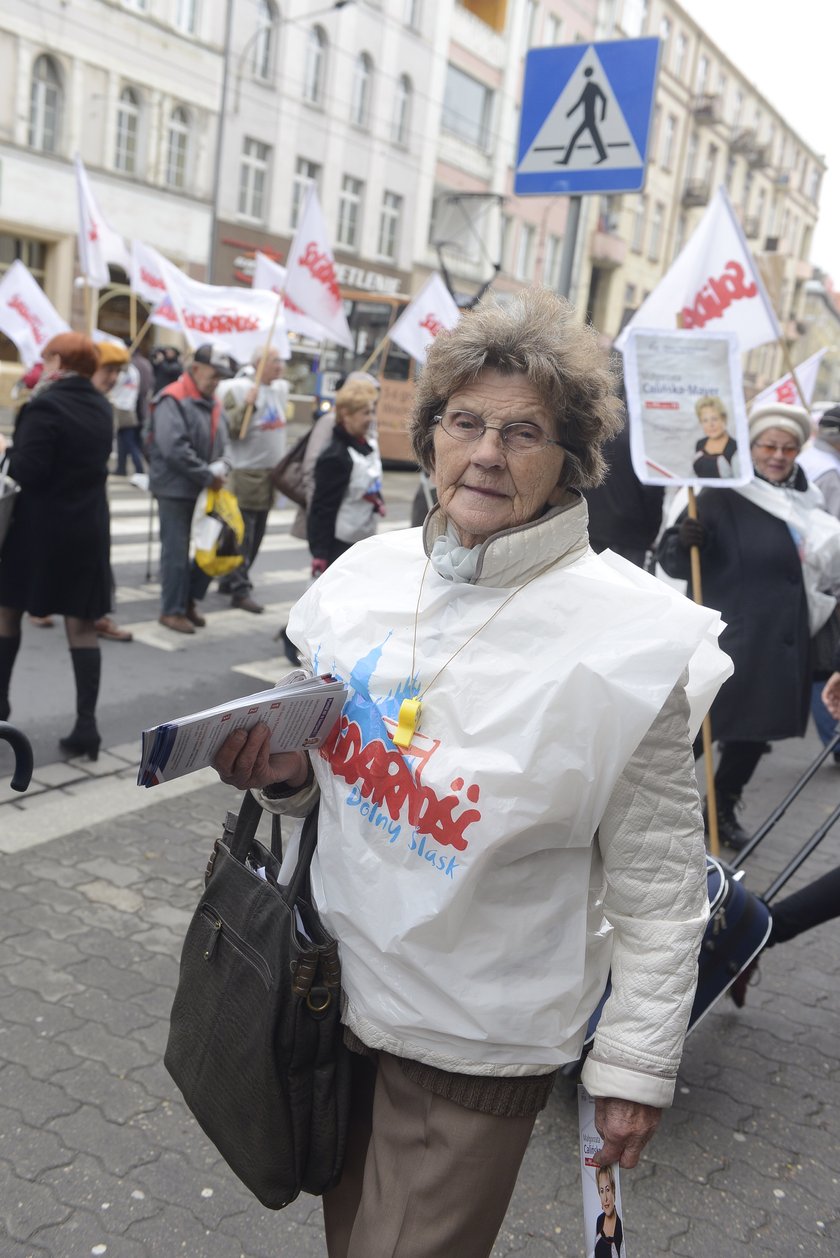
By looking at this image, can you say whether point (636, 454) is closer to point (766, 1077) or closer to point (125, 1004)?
point (766, 1077)

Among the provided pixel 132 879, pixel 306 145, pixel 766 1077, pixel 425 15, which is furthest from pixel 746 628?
pixel 425 15

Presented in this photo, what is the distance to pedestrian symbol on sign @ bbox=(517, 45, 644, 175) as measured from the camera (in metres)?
5.23

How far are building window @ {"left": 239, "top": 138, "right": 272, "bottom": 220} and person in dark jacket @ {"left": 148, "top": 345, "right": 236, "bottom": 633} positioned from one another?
22.0 metres

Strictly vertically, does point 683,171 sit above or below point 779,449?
above

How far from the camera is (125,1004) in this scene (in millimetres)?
3336

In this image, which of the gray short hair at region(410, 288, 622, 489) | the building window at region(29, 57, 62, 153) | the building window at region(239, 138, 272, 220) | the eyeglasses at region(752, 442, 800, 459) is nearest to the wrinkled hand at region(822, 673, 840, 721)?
the eyeglasses at region(752, 442, 800, 459)

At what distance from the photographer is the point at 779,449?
4.64 metres

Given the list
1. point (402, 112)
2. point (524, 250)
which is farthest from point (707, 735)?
point (524, 250)

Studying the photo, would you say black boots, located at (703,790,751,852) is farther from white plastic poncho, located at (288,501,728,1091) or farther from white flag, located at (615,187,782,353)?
white plastic poncho, located at (288,501,728,1091)

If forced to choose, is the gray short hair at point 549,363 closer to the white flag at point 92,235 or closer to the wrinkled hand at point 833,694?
the wrinkled hand at point 833,694

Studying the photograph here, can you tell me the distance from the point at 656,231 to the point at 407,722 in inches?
1926

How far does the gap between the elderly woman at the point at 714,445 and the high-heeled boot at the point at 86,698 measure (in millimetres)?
2769

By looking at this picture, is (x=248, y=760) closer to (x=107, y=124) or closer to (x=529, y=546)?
(x=529, y=546)

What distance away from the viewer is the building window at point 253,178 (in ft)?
91.2
